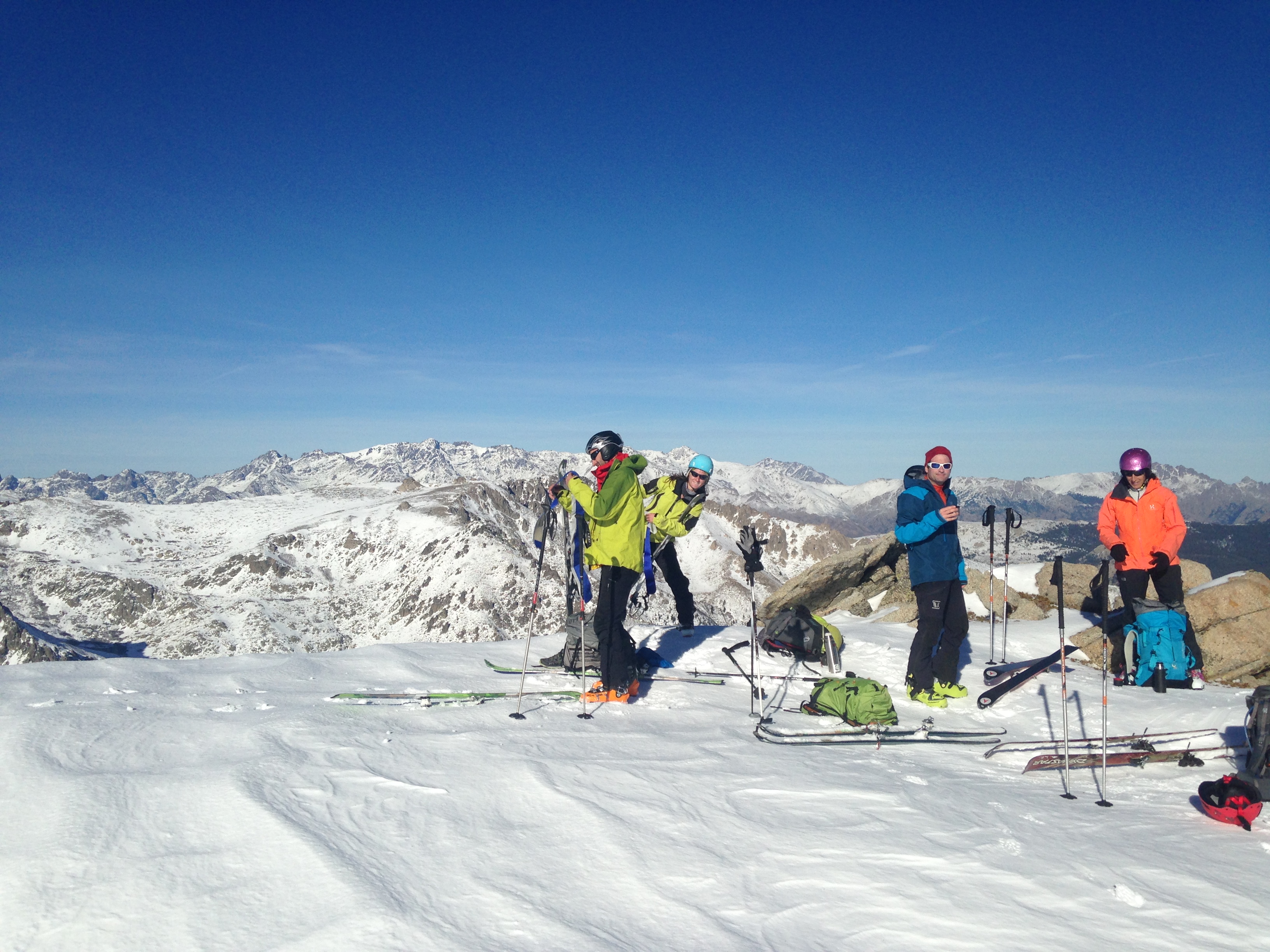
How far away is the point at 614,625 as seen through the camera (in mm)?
8273

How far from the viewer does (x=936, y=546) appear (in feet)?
29.8

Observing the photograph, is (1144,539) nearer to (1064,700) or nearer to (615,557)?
(1064,700)

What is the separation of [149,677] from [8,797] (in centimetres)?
389

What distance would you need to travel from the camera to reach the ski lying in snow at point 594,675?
957 cm

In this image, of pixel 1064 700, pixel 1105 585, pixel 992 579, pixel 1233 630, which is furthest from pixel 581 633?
pixel 1233 630

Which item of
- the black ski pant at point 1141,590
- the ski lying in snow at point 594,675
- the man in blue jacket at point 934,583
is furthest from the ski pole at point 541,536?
the black ski pant at point 1141,590

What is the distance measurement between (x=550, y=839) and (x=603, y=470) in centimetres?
466

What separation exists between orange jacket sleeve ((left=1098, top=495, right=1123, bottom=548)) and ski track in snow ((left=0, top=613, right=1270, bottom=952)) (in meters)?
3.71

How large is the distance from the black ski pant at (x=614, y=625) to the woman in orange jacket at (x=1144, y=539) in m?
7.04

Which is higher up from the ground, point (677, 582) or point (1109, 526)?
point (1109, 526)

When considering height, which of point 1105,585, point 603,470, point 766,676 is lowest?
point 766,676

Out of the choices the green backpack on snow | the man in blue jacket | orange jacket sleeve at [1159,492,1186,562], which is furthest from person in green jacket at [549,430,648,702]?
orange jacket sleeve at [1159,492,1186,562]

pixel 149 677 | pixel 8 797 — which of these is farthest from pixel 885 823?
pixel 149 677

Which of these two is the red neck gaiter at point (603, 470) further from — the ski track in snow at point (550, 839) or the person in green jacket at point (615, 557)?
the ski track in snow at point (550, 839)
